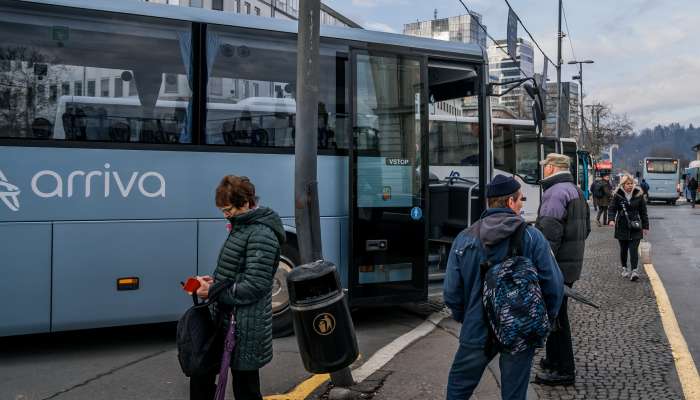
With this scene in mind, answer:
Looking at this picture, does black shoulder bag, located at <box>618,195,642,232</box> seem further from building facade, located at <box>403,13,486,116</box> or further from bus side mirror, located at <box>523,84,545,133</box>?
building facade, located at <box>403,13,486,116</box>

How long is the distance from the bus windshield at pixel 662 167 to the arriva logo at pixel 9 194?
156 feet

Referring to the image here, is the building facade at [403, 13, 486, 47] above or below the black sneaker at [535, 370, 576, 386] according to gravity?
above

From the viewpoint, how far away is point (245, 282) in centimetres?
387

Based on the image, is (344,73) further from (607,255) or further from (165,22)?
(607,255)

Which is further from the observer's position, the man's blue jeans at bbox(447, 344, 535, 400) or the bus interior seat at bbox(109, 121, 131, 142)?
the bus interior seat at bbox(109, 121, 131, 142)

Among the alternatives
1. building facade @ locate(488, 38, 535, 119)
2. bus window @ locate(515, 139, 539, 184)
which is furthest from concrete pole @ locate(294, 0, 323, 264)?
bus window @ locate(515, 139, 539, 184)

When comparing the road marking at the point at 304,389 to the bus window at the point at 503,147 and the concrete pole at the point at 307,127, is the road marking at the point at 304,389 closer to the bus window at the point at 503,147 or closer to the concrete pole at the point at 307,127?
the concrete pole at the point at 307,127

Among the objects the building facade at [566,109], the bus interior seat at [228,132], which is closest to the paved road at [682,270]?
the bus interior seat at [228,132]

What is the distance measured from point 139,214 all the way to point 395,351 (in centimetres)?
270

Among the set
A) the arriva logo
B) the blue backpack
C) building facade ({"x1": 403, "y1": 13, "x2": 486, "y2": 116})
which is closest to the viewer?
the blue backpack

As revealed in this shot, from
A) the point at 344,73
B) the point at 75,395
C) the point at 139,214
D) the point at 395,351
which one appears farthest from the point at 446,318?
the point at 75,395

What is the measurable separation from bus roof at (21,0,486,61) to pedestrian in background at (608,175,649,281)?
4505 millimetres

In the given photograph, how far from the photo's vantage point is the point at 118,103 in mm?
6262

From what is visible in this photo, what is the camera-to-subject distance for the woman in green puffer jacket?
153 inches
